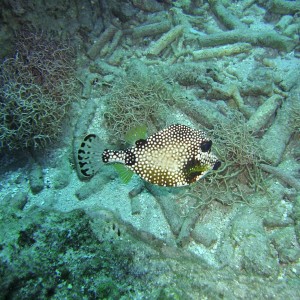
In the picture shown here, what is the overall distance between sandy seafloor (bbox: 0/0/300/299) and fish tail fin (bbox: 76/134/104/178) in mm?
519

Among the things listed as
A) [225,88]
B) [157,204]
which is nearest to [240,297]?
[157,204]

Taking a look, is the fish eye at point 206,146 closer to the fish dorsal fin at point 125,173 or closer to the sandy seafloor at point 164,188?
the fish dorsal fin at point 125,173

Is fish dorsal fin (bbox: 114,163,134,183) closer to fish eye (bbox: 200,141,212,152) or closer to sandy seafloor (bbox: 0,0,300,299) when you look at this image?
sandy seafloor (bbox: 0,0,300,299)

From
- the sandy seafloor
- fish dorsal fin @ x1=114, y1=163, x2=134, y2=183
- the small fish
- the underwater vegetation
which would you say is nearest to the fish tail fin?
the small fish

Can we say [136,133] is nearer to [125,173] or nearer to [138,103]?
[125,173]

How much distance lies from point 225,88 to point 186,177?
375 cm

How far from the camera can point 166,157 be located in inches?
123

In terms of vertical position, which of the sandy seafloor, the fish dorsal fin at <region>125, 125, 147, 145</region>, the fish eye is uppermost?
the fish eye

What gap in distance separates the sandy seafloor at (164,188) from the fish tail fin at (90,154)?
52cm

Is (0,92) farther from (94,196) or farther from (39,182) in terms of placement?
(94,196)

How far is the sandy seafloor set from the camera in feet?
8.53

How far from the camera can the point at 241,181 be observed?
5.02 m

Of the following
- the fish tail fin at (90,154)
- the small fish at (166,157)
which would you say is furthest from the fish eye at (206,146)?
the fish tail fin at (90,154)

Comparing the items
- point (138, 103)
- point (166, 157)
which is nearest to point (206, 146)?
point (166, 157)
